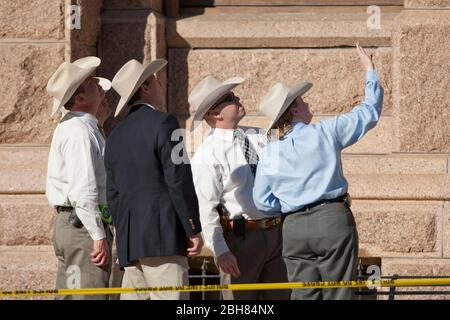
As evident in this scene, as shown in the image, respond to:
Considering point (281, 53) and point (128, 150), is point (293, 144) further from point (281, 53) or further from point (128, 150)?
point (281, 53)

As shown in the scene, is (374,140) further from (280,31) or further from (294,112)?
(294,112)

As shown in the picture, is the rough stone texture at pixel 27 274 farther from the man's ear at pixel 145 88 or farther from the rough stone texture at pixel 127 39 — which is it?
the man's ear at pixel 145 88

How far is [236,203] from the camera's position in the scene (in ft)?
28.8

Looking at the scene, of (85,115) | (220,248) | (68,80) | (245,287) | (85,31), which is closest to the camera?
(245,287)

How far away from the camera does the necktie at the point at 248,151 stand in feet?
29.0

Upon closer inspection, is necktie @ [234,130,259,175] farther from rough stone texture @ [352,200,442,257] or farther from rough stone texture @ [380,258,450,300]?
rough stone texture @ [380,258,450,300]

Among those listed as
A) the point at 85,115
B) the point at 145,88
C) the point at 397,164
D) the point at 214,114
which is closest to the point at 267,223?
the point at 214,114

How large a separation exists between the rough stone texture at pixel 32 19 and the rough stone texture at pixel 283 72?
99 centimetres

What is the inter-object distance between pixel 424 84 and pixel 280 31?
1.22 meters

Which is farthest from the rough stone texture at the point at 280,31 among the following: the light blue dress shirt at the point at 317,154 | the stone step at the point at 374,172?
the light blue dress shirt at the point at 317,154

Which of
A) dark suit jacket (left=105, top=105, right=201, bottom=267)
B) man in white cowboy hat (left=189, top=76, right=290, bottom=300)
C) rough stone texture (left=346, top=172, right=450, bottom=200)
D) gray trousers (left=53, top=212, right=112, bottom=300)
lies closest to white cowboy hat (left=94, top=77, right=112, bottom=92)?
man in white cowboy hat (left=189, top=76, right=290, bottom=300)

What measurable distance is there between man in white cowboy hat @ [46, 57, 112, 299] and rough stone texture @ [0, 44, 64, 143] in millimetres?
1796
